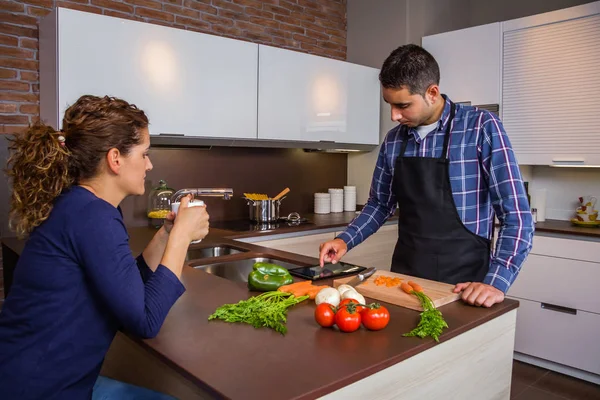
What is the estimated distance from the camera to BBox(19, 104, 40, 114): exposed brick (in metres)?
2.84

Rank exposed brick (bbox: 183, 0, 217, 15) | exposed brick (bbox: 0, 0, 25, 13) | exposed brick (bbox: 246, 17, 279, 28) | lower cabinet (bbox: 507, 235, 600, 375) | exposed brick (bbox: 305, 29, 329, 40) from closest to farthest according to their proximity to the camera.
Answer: exposed brick (bbox: 0, 0, 25, 13), lower cabinet (bbox: 507, 235, 600, 375), exposed brick (bbox: 183, 0, 217, 15), exposed brick (bbox: 246, 17, 279, 28), exposed brick (bbox: 305, 29, 329, 40)

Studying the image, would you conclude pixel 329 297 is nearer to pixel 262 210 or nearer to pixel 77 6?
pixel 262 210

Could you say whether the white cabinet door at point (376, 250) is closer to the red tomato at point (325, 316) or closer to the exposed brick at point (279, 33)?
the exposed brick at point (279, 33)

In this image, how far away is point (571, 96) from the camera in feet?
10.8

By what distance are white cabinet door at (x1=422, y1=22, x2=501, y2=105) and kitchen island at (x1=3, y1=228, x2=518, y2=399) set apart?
2.51 metres

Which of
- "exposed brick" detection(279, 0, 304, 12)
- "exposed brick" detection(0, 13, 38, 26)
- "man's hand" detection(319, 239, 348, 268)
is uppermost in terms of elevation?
"exposed brick" detection(279, 0, 304, 12)

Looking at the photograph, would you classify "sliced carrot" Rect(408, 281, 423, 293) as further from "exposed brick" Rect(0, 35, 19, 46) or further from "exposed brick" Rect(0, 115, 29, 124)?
"exposed brick" Rect(0, 35, 19, 46)

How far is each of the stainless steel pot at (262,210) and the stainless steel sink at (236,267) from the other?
4.45 feet

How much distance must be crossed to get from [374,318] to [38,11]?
2666mm

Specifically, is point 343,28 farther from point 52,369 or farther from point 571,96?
point 52,369

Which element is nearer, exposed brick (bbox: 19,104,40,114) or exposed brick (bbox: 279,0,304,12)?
exposed brick (bbox: 19,104,40,114)

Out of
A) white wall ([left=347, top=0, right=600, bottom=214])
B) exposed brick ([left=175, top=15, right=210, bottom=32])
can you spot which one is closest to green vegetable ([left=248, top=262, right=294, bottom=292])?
→ exposed brick ([left=175, top=15, right=210, bottom=32])

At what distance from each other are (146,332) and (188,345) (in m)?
0.10

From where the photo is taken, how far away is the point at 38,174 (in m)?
1.21
